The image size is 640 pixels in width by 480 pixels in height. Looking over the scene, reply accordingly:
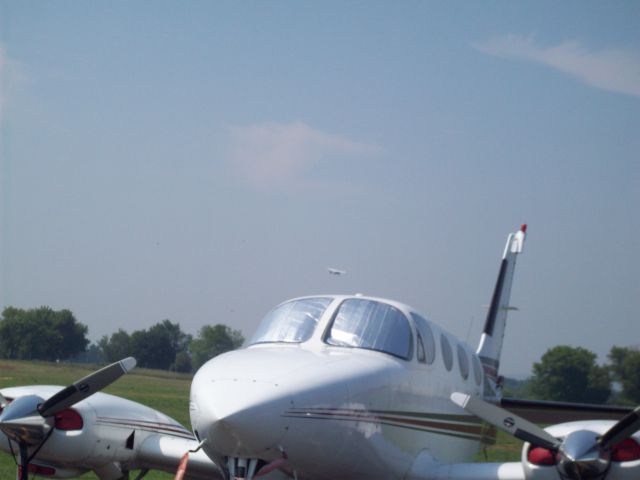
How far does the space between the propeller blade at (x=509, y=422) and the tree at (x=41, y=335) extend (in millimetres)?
37140

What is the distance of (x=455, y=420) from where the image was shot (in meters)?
10.9

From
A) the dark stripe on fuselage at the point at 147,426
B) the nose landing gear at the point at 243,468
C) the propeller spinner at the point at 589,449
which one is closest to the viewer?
the nose landing gear at the point at 243,468

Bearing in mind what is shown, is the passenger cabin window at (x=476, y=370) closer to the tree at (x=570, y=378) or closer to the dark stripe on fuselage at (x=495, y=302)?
the dark stripe on fuselage at (x=495, y=302)

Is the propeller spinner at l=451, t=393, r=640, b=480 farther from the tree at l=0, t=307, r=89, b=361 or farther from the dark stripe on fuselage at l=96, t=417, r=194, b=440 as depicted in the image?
the tree at l=0, t=307, r=89, b=361

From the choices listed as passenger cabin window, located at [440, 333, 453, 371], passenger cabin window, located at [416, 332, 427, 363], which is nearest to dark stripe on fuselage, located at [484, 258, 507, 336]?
passenger cabin window, located at [440, 333, 453, 371]

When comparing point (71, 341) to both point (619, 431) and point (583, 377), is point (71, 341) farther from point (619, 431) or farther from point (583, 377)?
point (619, 431)

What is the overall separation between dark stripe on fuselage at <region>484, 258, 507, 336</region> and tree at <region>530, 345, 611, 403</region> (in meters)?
25.3

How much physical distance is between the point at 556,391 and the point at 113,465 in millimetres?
39823

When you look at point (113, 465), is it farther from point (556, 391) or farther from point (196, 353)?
point (556, 391)

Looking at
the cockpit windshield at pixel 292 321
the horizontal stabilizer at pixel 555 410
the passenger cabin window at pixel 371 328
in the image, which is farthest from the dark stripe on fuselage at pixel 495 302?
the cockpit windshield at pixel 292 321

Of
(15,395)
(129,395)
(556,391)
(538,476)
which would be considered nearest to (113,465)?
(15,395)

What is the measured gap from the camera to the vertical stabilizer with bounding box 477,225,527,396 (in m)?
15.8

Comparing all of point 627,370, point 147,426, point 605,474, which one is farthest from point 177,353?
point 605,474

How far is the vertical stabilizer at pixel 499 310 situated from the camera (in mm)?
15750
